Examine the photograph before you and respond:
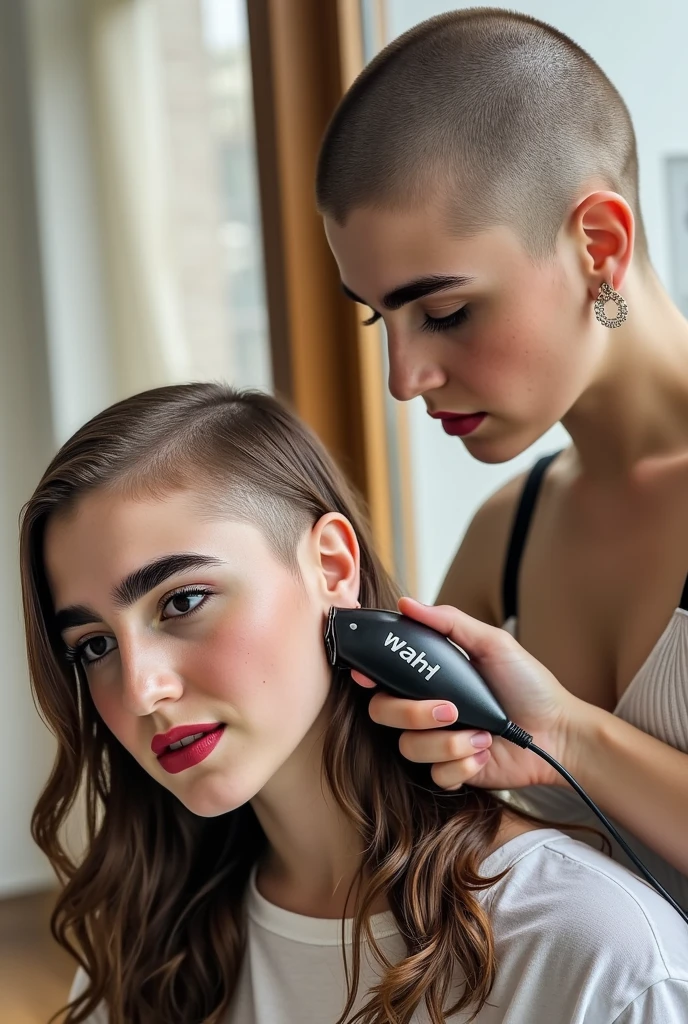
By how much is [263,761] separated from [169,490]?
0.27m

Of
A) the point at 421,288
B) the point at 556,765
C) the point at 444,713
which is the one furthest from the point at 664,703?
the point at 421,288

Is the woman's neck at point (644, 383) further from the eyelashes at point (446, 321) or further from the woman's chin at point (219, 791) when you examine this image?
the woman's chin at point (219, 791)

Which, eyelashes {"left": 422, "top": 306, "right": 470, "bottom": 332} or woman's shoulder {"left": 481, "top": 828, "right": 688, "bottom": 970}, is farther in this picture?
eyelashes {"left": 422, "top": 306, "right": 470, "bottom": 332}

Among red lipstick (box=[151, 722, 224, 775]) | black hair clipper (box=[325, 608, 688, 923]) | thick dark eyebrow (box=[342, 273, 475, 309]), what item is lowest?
red lipstick (box=[151, 722, 224, 775])

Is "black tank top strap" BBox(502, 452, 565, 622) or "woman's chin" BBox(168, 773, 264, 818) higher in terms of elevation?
"black tank top strap" BBox(502, 452, 565, 622)

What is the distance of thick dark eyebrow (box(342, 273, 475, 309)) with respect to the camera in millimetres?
1021

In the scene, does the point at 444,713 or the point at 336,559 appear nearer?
the point at 444,713

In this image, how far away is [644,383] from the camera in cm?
115

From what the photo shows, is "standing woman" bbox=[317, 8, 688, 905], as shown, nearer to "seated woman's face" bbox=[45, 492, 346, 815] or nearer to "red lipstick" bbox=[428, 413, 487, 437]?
"red lipstick" bbox=[428, 413, 487, 437]

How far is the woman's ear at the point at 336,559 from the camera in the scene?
3.58 ft

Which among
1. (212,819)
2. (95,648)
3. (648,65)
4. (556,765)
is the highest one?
(648,65)

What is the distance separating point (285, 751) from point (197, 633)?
141mm

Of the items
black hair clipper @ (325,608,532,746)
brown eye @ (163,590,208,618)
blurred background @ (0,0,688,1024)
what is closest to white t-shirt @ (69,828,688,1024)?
black hair clipper @ (325,608,532,746)

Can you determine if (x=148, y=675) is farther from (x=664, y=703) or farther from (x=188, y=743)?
(x=664, y=703)
